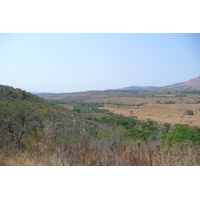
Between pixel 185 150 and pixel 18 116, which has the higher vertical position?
pixel 18 116

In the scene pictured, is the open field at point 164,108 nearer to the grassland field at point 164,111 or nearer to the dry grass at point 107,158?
the grassland field at point 164,111

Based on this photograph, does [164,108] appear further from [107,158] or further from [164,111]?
[107,158]

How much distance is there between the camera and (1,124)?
532 cm

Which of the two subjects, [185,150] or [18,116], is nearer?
[185,150]

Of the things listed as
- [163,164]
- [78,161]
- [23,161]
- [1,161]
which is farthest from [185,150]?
[1,161]

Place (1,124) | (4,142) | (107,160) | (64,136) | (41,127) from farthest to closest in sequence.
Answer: (41,127)
(64,136)
(1,124)
(4,142)
(107,160)

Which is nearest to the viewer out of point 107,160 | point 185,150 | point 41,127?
point 107,160

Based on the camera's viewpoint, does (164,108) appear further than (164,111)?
Yes

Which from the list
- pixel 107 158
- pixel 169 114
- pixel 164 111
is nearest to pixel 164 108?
pixel 164 111

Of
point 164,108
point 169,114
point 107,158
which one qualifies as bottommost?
point 169,114

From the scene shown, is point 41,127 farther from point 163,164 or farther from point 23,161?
point 163,164

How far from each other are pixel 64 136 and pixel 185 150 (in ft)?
11.5

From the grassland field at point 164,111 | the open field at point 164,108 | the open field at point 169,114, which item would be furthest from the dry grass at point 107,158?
the open field at point 169,114

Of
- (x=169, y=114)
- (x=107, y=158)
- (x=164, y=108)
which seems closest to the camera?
(x=107, y=158)
